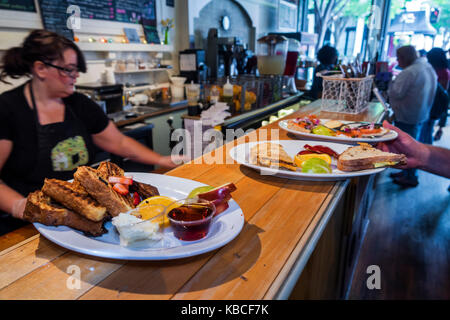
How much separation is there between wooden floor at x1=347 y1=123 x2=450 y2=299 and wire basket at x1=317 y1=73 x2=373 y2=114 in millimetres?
1410

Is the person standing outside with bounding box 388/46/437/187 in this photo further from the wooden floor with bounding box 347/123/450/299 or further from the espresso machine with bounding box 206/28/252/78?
the espresso machine with bounding box 206/28/252/78

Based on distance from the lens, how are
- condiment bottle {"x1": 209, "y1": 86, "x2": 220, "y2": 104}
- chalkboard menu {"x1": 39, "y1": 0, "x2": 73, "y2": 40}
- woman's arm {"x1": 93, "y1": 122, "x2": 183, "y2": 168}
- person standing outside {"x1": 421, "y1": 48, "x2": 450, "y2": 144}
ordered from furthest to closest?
person standing outside {"x1": 421, "y1": 48, "x2": 450, "y2": 144} < chalkboard menu {"x1": 39, "y1": 0, "x2": 73, "y2": 40} < condiment bottle {"x1": 209, "y1": 86, "x2": 220, "y2": 104} < woman's arm {"x1": 93, "y1": 122, "x2": 183, "y2": 168}

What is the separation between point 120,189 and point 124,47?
371cm

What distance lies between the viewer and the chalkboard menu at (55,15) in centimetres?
323

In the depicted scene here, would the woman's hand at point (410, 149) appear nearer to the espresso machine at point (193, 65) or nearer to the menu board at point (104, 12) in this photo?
the espresso machine at point (193, 65)

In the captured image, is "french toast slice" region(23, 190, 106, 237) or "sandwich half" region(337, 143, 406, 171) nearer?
"french toast slice" region(23, 190, 106, 237)

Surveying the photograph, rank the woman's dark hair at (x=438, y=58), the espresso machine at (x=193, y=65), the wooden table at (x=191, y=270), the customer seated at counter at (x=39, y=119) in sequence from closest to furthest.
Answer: the wooden table at (x=191, y=270) < the customer seated at counter at (x=39, y=119) < the espresso machine at (x=193, y=65) < the woman's dark hair at (x=438, y=58)

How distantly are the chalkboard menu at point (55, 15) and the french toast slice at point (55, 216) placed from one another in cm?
329

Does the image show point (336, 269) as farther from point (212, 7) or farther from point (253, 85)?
point (212, 7)

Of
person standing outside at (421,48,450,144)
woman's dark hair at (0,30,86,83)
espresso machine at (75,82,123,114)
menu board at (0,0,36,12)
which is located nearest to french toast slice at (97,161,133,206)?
woman's dark hair at (0,30,86,83)

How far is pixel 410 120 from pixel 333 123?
10.2ft

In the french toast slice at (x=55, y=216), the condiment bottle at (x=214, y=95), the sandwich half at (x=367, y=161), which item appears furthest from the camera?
the condiment bottle at (x=214, y=95)

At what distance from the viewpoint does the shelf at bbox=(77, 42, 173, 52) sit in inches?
142

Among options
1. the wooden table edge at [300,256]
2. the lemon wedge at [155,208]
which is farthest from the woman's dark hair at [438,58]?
the lemon wedge at [155,208]
